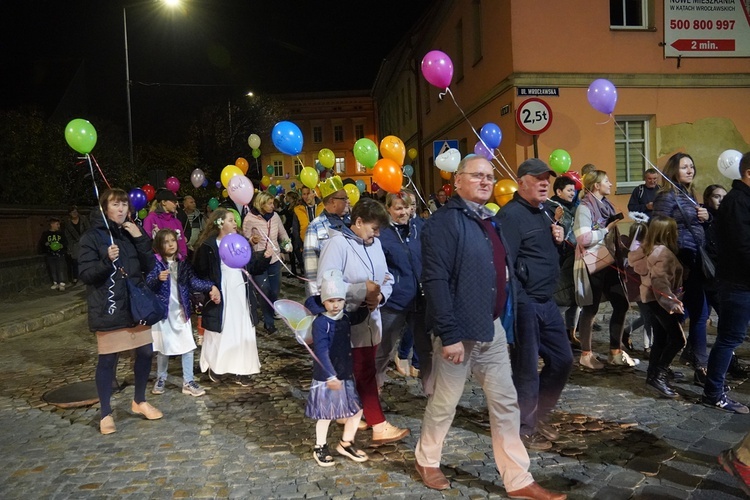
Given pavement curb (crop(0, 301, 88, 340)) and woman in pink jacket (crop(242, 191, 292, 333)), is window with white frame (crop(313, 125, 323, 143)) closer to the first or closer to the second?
pavement curb (crop(0, 301, 88, 340))

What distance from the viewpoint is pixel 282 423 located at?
4.93m

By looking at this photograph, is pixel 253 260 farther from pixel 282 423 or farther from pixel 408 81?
pixel 408 81

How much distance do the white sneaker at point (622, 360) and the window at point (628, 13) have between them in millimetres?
9735

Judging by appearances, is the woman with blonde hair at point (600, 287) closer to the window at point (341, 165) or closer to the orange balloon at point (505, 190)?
the orange balloon at point (505, 190)

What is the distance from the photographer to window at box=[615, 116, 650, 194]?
13.6m

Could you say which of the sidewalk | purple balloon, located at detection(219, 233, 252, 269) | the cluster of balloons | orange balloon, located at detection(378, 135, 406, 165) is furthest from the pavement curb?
orange balloon, located at detection(378, 135, 406, 165)

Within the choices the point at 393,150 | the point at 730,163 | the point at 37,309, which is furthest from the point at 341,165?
the point at 730,163

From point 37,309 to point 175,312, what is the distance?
6.88 metres

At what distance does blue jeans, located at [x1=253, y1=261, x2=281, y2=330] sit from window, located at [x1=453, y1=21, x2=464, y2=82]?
11.0 m

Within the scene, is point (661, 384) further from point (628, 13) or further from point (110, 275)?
point (628, 13)

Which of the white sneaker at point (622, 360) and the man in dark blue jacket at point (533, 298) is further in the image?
the white sneaker at point (622, 360)

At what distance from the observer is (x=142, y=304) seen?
191 inches

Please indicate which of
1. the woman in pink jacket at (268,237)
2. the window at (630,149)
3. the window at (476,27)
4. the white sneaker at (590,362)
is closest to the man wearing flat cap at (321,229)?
the woman in pink jacket at (268,237)

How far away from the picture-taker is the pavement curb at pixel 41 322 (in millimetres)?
9539
